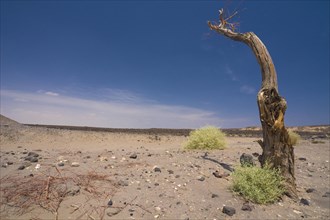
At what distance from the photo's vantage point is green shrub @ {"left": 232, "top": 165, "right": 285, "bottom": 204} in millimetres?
6496

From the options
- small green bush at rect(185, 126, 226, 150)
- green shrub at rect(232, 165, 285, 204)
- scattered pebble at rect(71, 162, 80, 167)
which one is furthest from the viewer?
small green bush at rect(185, 126, 226, 150)

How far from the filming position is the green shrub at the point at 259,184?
21.3 feet

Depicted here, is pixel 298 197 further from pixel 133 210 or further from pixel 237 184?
pixel 133 210

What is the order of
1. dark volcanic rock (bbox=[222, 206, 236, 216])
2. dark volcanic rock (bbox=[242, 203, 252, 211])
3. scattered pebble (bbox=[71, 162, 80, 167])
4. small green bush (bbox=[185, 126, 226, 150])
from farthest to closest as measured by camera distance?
small green bush (bbox=[185, 126, 226, 150]), scattered pebble (bbox=[71, 162, 80, 167]), dark volcanic rock (bbox=[242, 203, 252, 211]), dark volcanic rock (bbox=[222, 206, 236, 216])

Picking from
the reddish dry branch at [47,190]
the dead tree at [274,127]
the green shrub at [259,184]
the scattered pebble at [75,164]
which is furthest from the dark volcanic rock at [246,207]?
the scattered pebble at [75,164]

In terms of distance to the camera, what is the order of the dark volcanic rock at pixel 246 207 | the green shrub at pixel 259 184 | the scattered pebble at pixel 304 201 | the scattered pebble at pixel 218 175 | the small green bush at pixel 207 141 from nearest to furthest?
1. the dark volcanic rock at pixel 246 207
2. the green shrub at pixel 259 184
3. the scattered pebble at pixel 304 201
4. the scattered pebble at pixel 218 175
5. the small green bush at pixel 207 141

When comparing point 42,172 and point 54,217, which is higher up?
point 42,172

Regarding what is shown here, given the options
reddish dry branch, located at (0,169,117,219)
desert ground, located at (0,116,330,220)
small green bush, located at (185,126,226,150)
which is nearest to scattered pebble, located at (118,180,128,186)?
desert ground, located at (0,116,330,220)

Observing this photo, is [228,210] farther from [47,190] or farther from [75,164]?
[75,164]

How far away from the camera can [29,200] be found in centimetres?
595

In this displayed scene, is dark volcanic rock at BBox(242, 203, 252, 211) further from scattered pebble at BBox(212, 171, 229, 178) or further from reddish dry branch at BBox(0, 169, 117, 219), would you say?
reddish dry branch at BBox(0, 169, 117, 219)

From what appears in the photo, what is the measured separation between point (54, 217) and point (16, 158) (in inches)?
176

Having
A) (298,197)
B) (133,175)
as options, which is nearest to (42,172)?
(133,175)

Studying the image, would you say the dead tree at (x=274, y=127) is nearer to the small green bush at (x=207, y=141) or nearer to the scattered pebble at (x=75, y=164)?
the scattered pebble at (x=75, y=164)
